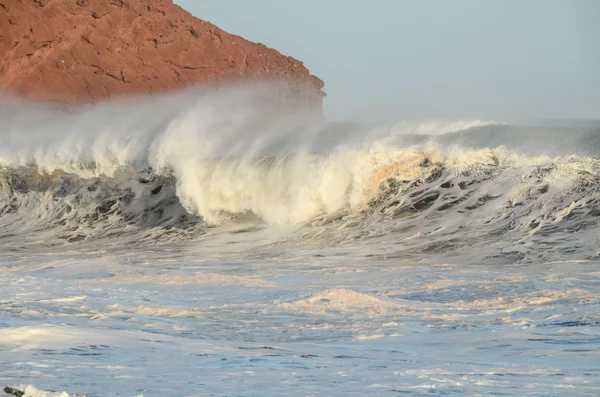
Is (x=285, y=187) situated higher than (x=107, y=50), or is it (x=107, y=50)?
(x=107, y=50)

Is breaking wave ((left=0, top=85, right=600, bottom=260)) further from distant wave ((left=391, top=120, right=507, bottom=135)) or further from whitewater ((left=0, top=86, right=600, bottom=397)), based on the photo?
distant wave ((left=391, top=120, right=507, bottom=135))

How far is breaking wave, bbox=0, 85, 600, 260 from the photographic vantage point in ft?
41.5

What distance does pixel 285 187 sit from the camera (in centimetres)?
1595

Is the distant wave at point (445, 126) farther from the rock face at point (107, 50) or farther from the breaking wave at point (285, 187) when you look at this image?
the rock face at point (107, 50)

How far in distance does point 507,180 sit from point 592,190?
5.01 feet

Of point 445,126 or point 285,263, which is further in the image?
point 445,126

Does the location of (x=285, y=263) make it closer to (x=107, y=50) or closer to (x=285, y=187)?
(x=285, y=187)

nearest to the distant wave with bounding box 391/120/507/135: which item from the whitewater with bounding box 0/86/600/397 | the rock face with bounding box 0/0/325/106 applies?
the whitewater with bounding box 0/86/600/397

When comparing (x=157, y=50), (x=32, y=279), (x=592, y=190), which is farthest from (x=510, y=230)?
(x=157, y=50)

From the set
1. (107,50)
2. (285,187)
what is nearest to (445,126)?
(107,50)

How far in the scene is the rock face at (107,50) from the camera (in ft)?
168

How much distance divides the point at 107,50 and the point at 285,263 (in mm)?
46375

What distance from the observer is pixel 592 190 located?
41.6ft

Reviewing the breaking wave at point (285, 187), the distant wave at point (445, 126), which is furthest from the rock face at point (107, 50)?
the breaking wave at point (285, 187)
